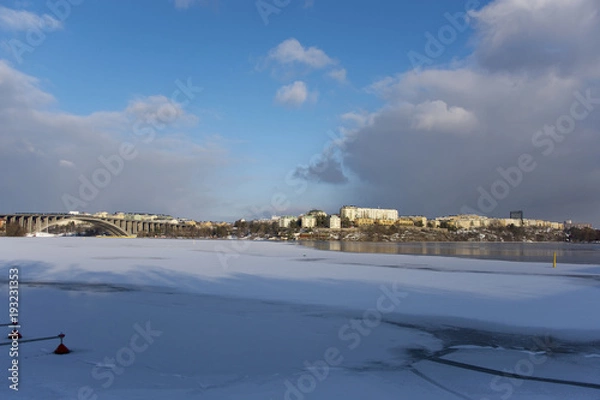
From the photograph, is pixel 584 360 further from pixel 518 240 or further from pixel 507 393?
pixel 518 240

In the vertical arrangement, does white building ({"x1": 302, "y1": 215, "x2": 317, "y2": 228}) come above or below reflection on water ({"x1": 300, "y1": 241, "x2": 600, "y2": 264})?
above

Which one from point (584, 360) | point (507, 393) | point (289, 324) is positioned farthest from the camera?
point (289, 324)

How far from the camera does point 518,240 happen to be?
506 ft

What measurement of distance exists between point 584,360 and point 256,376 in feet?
18.0

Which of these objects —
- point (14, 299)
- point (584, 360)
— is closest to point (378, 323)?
point (584, 360)
